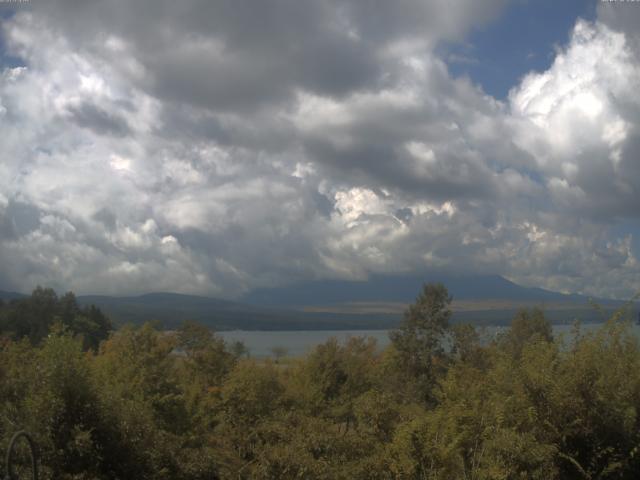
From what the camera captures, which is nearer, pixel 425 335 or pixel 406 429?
pixel 406 429

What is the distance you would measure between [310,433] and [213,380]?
2295cm

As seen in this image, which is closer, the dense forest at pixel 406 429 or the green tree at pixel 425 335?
the dense forest at pixel 406 429

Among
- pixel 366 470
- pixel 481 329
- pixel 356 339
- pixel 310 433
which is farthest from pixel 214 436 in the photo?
pixel 356 339

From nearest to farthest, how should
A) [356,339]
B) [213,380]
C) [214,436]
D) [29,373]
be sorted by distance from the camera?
[29,373] → [214,436] → [213,380] → [356,339]

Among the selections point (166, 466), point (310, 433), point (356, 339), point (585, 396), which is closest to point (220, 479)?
point (166, 466)

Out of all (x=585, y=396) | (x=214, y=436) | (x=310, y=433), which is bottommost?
(x=214, y=436)

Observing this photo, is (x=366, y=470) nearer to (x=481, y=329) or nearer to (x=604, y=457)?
(x=604, y=457)

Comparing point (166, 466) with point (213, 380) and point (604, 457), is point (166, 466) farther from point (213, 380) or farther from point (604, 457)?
point (213, 380)

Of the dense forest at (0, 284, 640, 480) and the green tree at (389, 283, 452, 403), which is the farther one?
the green tree at (389, 283, 452, 403)

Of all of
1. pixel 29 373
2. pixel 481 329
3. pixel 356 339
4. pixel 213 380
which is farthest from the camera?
pixel 356 339

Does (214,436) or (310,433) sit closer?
(310,433)

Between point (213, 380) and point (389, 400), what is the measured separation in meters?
22.9

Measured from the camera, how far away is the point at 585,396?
Result: 1524cm

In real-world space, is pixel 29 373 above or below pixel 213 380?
above
